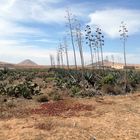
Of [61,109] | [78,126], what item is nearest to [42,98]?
[61,109]

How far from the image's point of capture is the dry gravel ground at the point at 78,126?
15.9 m

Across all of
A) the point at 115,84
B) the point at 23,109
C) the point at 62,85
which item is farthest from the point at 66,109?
the point at 115,84

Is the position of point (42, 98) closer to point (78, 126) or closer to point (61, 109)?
point (61, 109)

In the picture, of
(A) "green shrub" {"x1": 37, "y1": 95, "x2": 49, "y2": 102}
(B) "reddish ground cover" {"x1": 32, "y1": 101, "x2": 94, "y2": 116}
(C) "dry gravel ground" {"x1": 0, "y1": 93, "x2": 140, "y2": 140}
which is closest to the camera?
(C) "dry gravel ground" {"x1": 0, "y1": 93, "x2": 140, "y2": 140}

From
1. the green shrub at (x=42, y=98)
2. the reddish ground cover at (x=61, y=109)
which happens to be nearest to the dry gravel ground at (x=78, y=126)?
the reddish ground cover at (x=61, y=109)

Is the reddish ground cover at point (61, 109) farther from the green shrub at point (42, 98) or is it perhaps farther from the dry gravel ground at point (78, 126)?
the green shrub at point (42, 98)

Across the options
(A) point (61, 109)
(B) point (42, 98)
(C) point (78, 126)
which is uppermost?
(B) point (42, 98)

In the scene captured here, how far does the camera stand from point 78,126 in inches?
706

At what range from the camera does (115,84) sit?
135 ft

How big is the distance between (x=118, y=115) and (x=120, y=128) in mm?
3351

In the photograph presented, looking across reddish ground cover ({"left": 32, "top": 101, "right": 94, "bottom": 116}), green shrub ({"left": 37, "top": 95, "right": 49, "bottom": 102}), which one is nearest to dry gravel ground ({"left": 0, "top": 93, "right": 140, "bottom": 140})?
reddish ground cover ({"left": 32, "top": 101, "right": 94, "bottom": 116})

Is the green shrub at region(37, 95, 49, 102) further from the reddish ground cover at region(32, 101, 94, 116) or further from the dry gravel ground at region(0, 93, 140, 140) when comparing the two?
the dry gravel ground at region(0, 93, 140, 140)

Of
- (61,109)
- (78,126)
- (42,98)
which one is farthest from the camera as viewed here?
(42,98)

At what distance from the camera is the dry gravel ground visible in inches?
626
